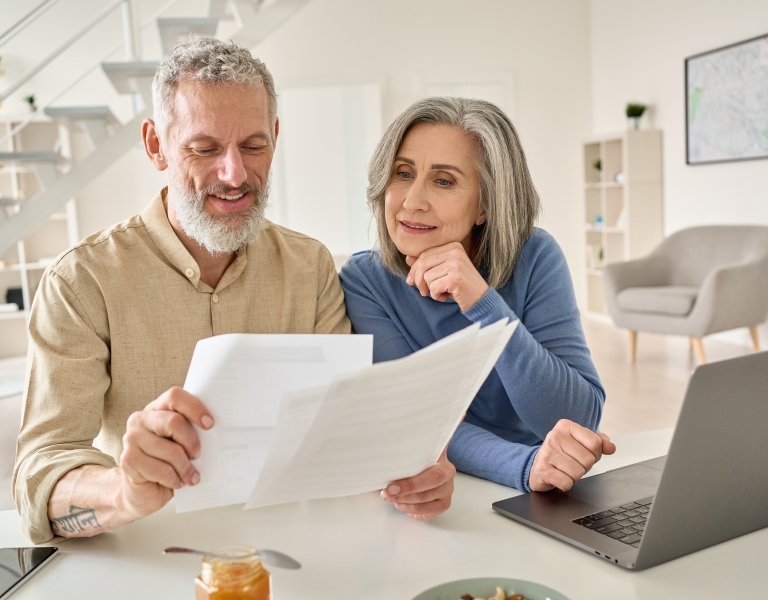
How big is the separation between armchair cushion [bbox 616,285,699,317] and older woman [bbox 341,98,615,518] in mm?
3712

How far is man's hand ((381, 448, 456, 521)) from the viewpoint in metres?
0.98

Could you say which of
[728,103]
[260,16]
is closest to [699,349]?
[728,103]

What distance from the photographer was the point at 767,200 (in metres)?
5.67

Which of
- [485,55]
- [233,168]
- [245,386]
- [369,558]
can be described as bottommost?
[369,558]

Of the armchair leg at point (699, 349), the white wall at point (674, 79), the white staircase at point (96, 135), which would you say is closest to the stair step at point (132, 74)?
the white staircase at point (96, 135)

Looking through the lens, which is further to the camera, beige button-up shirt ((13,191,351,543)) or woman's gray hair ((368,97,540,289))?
woman's gray hair ((368,97,540,289))

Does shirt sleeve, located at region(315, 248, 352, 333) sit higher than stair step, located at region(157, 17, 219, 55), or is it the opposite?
stair step, located at region(157, 17, 219, 55)

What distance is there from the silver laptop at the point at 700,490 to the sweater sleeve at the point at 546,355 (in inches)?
16.1

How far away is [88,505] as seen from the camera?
3.26 ft

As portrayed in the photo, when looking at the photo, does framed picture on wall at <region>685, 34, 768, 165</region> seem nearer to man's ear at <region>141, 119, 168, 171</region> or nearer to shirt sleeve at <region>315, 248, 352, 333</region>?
shirt sleeve at <region>315, 248, 352, 333</region>

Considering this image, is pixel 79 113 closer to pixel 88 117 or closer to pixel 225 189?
pixel 88 117

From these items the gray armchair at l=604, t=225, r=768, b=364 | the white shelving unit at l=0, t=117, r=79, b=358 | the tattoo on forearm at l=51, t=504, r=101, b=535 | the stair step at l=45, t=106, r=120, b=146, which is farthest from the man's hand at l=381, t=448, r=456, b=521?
the white shelving unit at l=0, t=117, r=79, b=358

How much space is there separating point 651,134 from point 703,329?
2.60m

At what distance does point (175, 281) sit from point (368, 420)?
77 centimetres
